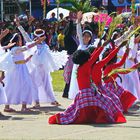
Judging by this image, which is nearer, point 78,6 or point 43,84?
point 43,84

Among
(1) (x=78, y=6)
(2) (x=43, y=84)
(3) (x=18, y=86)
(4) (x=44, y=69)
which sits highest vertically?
(4) (x=44, y=69)

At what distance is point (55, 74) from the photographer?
23.1 meters

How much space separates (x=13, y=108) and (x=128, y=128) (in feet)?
13.9

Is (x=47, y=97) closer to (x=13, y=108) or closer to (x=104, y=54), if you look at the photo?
(x=13, y=108)

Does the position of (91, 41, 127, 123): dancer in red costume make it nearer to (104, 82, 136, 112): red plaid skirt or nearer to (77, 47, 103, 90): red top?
(77, 47, 103, 90): red top

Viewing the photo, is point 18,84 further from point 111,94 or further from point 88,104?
point 88,104

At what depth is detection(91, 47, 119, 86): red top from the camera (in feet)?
35.8

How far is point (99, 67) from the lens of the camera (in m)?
11.0

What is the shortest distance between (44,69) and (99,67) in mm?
3396

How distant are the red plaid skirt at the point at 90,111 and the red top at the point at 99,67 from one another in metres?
0.28

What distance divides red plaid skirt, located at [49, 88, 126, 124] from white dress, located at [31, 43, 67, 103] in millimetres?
3117

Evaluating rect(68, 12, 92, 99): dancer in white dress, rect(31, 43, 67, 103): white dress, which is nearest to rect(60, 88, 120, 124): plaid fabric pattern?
rect(68, 12, 92, 99): dancer in white dress

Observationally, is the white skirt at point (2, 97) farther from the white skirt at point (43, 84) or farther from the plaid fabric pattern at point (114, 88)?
the plaid fabric pattern at point (114, 88)

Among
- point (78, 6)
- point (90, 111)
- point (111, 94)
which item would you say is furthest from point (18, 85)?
point (78, 6)
